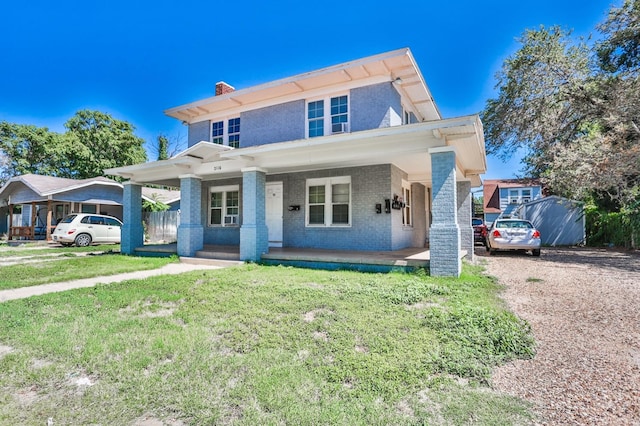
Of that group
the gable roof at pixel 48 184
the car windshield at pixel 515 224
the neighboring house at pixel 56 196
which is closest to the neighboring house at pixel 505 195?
the car windshield at pixel 515 224

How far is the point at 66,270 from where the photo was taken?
8.80m

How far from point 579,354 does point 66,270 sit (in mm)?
11058

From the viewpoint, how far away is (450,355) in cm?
339

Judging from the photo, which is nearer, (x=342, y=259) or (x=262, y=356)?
(x=262, y=356)

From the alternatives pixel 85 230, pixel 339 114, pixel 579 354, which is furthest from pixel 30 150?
pixel 579 354

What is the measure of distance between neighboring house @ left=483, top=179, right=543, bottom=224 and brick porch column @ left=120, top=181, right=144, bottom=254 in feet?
106

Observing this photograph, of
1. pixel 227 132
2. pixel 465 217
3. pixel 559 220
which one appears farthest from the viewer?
pixel 559 220

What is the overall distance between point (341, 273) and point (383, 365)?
4763 millimetres

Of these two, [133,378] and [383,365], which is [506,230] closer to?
[383,365]

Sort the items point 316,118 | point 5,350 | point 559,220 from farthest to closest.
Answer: point 559,220 < point 316,118 < point 5,350

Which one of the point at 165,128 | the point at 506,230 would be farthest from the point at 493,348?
the point at 165,128

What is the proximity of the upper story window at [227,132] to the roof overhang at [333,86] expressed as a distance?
0.39 m

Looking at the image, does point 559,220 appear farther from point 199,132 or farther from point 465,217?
point 199,132

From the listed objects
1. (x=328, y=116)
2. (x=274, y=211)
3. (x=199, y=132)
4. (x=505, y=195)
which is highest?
Result: (x=199, y=132)
